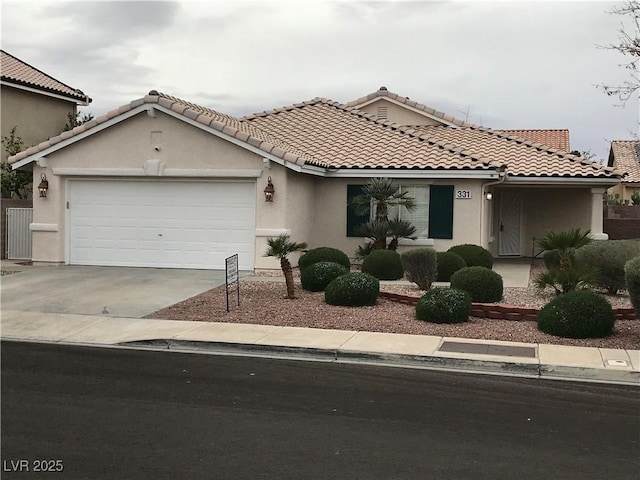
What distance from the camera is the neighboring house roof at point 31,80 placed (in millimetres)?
25500

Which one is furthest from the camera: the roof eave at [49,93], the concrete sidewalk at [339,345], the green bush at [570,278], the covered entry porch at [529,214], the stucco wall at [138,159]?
the roof eave at [49,93]

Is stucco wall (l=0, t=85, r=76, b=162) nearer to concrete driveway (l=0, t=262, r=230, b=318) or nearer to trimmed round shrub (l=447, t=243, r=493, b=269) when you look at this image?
concrete driveway (l=0, t=262, r=230, b=318)

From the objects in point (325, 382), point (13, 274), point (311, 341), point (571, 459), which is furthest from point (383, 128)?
point (571, 459)

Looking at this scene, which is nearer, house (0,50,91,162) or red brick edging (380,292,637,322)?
red brick edging (380,292,637,322)

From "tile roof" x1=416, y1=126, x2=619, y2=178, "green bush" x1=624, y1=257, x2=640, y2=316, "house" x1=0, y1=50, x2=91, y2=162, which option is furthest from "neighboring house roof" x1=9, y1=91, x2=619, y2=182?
"green bush" x1=624, y1=257, x2=640, y2=316

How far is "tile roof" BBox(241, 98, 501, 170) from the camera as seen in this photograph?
2058 centimetres

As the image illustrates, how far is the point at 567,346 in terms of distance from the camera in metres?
10.7

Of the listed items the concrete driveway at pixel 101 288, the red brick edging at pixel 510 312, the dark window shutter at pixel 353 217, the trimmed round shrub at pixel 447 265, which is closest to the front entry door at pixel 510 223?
the dark window shutter at pixel 353 217

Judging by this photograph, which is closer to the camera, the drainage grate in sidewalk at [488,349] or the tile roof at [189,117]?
the drainage grate in sidewalk at [488,349]

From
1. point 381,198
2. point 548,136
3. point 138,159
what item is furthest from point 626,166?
point 138,159

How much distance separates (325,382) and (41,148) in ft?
44.9

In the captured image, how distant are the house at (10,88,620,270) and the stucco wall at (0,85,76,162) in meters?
6.61

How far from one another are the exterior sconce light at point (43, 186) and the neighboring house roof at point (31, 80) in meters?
6.62

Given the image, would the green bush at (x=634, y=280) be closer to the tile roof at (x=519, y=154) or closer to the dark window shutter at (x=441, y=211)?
the dark window shutter at (x=441, y=211)
